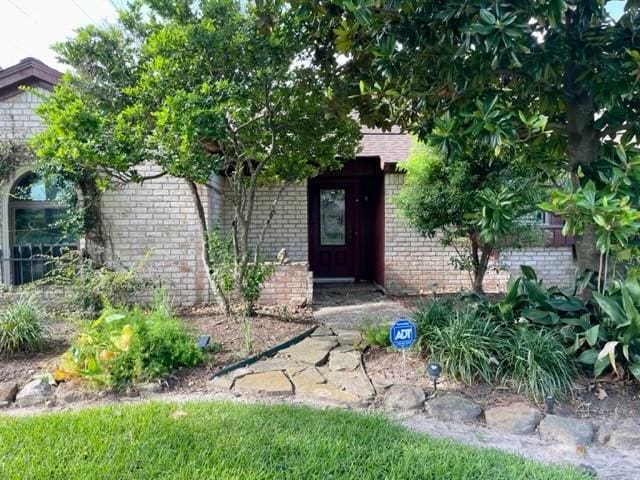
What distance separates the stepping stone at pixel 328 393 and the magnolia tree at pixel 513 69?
2.27 metres

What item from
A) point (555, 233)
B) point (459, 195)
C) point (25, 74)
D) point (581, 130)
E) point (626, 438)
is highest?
point (25, 74)

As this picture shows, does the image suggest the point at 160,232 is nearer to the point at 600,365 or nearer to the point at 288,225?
the point at 288,225

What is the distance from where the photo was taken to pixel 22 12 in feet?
34.1

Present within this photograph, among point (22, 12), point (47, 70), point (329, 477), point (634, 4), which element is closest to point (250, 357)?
point (329, 477)

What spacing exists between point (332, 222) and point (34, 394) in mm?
7816

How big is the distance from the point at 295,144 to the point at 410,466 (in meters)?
4.25

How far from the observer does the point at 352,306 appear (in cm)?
765

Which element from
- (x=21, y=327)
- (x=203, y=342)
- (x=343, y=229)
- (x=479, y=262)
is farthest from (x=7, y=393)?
(x=343, y=229)

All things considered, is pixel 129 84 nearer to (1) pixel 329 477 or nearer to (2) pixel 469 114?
(2) pixel 469 114

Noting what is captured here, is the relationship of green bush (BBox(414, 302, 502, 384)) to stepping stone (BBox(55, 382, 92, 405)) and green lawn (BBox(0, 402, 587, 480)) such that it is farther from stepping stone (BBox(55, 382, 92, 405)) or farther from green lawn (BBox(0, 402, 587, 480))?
stepping stone (BBox(55, 382, 92, 405))

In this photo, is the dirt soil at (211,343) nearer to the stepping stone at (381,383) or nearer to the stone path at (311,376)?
the stone path at (311,376)

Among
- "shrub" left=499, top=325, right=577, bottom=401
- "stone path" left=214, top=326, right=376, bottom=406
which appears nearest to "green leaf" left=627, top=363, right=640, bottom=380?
"shrub" left=499, top=325, right=577, bottom=401

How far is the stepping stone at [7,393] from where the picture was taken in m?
3.59

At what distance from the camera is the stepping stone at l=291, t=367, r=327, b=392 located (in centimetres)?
385
